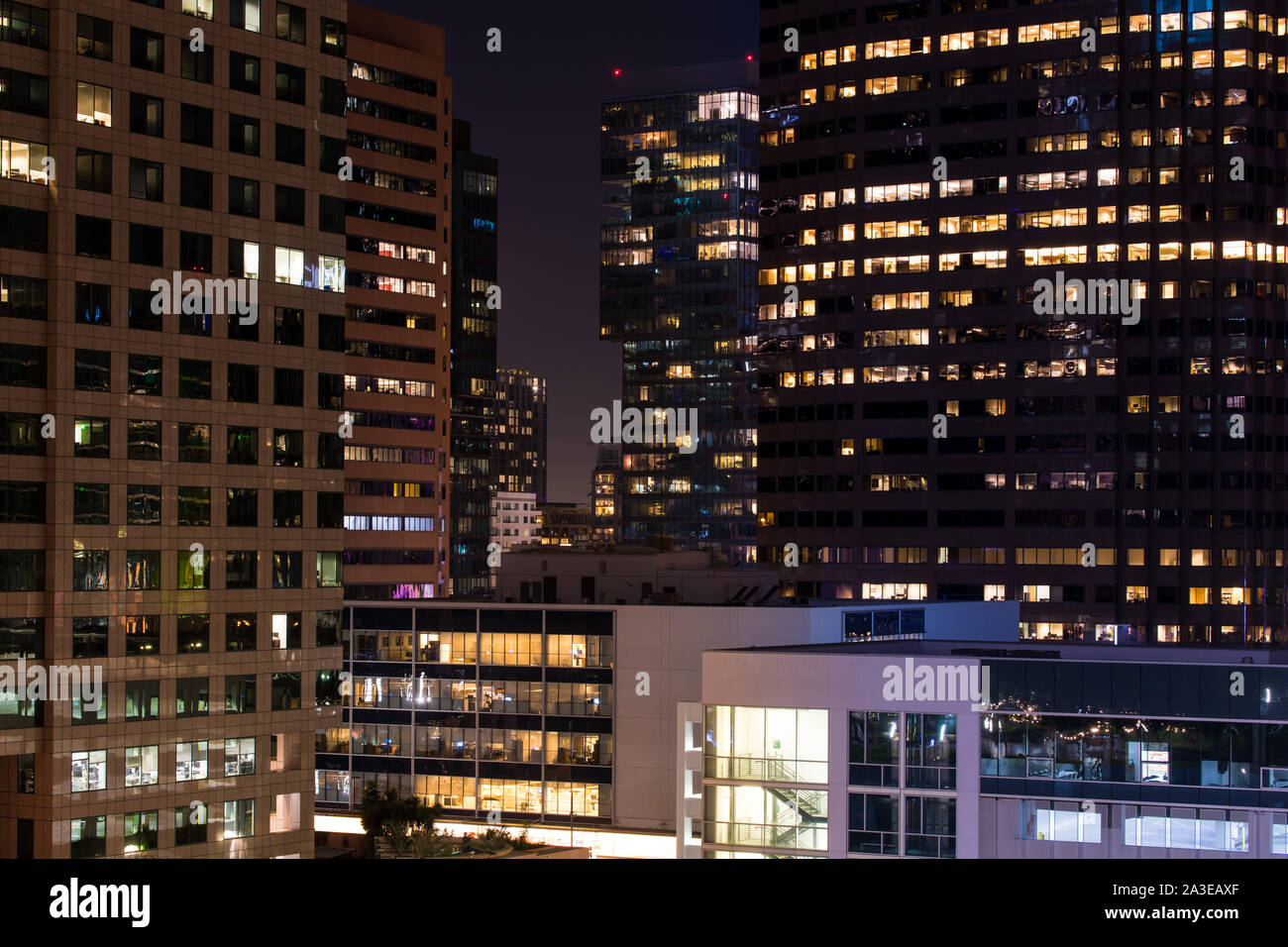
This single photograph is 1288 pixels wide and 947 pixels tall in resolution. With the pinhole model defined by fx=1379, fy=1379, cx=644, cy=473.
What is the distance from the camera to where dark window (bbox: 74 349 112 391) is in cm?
5894

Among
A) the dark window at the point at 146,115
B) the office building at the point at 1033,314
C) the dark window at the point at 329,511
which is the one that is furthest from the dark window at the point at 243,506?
the office building at the point at 1033,314

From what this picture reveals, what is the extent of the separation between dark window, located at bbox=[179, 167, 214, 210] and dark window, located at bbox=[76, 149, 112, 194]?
138 inches

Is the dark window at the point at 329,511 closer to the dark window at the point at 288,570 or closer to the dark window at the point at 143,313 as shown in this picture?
the dark window at the point at 288,570

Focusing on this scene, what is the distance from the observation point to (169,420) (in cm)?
6184

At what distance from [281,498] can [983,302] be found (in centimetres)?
9427

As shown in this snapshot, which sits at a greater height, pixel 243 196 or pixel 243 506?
pixel 243 196

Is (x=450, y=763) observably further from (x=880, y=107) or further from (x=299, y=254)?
(x=880, y=107)

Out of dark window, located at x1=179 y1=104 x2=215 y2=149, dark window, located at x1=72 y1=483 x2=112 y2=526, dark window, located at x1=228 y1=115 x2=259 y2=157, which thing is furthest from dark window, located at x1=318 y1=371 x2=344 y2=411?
dark window, located at x1=179 y1=104 x2=215 y2=149

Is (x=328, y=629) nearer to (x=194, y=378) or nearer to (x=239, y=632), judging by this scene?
(x=239, y=632)

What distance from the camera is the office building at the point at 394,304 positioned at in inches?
5674

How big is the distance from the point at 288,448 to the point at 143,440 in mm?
7494

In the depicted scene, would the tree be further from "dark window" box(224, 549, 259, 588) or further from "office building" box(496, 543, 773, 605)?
"office building" box(496, 543, 773, 605)

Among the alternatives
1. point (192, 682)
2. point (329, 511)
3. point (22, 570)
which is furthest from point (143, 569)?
point (329, 511)
